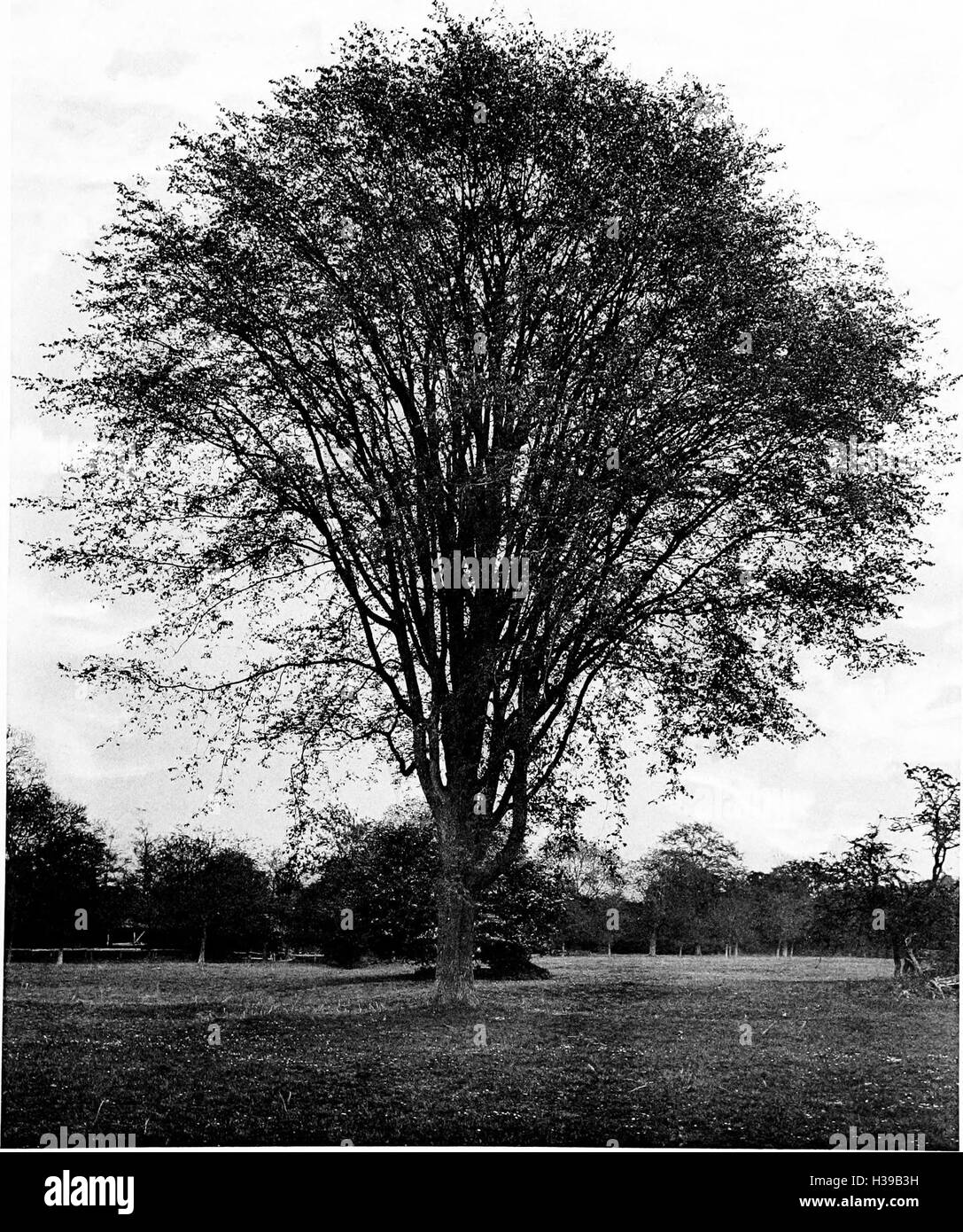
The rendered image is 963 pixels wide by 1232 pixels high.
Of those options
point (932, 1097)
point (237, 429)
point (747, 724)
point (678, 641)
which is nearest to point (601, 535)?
point (678, 641)

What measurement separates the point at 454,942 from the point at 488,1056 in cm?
142

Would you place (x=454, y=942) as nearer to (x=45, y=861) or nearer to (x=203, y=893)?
(x=203, y=893)

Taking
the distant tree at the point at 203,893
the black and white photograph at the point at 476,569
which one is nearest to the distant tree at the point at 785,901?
the black and white photograph at the point at 476,569

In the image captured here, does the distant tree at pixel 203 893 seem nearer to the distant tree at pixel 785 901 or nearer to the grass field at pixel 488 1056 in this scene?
the grass field at pixel 488 1056

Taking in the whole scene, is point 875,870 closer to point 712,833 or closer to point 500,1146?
point 712,833

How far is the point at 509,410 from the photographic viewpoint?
12.4 metres

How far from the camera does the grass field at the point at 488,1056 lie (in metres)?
10.8

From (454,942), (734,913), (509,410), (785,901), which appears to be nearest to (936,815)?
(785,901)

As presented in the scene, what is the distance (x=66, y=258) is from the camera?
12383 millimetres

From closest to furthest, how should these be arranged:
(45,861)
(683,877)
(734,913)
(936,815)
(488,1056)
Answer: (488,1056) < (45,861) < (936,815) < (683,877) < (734,913)

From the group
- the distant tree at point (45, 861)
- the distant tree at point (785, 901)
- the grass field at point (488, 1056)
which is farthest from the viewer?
the distant tree at point (785, 901)

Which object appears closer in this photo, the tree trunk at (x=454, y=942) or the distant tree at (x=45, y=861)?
the distant tree at (x=45, y=861)

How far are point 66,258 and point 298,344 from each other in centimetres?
282

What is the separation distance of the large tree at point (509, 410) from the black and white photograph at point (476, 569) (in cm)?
5
